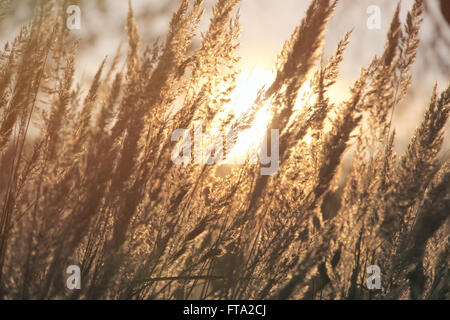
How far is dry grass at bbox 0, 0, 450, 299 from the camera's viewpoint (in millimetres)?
1015

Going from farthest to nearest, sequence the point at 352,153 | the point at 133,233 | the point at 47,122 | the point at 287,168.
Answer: the point at 352,153 < the point at 287,168 < the point at 47,122 < the point at 133,233

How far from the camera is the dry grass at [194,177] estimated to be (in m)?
1.01

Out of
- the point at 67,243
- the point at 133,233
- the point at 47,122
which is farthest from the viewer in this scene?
the point at 47,122

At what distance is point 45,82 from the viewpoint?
139cm

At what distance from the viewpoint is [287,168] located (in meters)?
1.33

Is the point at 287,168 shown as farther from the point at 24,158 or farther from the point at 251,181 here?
the point at 24,158

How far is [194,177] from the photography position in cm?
125

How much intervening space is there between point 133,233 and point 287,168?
57 cm
